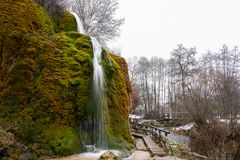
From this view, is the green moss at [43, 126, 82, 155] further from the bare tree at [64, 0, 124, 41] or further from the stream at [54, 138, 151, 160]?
the bare tree at [64, 0, 124, 41]

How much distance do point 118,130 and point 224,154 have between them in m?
4.13

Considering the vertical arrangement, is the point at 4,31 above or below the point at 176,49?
below

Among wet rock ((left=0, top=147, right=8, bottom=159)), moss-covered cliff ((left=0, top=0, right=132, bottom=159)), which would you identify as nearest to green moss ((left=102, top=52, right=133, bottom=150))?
moss-covered cliff ((left=0, top=0, right=132, bottom=159))

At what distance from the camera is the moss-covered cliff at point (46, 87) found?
29.5 ft

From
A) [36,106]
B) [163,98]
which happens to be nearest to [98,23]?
[36,106]

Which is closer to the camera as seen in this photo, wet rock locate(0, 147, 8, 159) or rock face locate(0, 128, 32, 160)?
wet rock locate(0, 147, 8, 159)

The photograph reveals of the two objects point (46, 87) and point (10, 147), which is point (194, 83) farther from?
point (10, 147)

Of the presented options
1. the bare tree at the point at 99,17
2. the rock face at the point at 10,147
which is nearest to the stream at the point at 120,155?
the rock face at the point at 10,147

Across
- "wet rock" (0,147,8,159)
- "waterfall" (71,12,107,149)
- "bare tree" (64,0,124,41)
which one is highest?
"bare tree" (64,0,124,41)

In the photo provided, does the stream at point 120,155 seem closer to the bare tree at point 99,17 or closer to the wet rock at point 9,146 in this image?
the wet rock at point 9,146

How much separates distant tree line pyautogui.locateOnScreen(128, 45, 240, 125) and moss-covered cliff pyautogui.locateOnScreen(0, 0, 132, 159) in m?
6.54

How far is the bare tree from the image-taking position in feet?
77.7

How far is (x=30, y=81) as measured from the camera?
31.7ft

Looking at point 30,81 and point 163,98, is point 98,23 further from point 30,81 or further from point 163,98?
point 163,98
